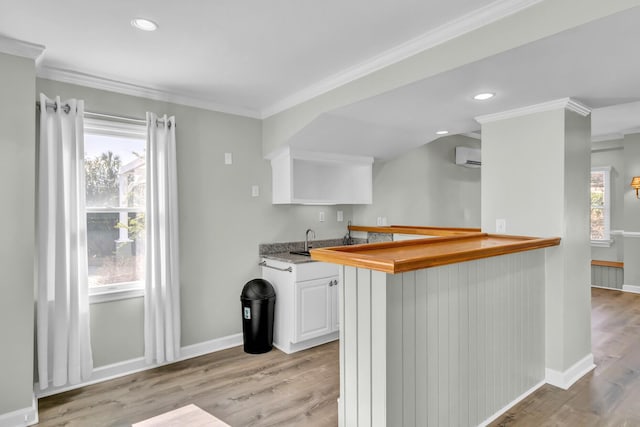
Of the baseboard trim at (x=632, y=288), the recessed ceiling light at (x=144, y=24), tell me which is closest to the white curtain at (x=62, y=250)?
the recessed ceiling light at (x=144, y=24)

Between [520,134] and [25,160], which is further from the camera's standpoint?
[520,134]

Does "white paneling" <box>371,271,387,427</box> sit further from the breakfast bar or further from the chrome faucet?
the chrome faucet

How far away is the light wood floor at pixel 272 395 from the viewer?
96.9 inches

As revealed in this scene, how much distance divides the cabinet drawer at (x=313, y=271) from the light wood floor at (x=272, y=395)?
72 cm

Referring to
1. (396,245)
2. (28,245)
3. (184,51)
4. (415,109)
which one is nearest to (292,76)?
(184,51)

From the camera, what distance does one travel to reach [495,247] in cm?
224

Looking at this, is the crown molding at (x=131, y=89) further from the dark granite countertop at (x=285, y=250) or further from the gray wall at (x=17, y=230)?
the dark granite countertop at (x=285, y=250)

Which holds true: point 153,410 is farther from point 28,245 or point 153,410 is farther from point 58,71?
point 58,71

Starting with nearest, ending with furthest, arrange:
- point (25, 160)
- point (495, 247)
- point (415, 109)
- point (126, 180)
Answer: point (495, 247)
point (25, 160)
point (415, 109)
point (126, 180)

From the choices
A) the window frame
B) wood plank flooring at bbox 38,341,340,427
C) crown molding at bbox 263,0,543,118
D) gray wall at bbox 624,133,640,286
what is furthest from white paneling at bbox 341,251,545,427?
the window frame

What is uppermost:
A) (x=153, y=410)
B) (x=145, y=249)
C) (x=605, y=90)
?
(x=605, y=90)

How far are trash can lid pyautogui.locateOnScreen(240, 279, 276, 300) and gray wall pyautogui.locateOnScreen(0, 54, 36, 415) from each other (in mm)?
1686

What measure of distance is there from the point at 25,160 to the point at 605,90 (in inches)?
156

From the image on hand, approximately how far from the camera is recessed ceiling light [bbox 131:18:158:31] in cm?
217
